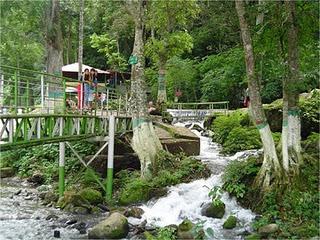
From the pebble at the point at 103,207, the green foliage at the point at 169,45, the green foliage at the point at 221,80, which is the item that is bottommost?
the pebble at the point at 103,207

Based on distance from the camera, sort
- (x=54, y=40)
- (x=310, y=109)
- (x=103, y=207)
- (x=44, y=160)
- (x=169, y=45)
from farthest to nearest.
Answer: (x=169, y=45) → (x=44, y=160) → (x=54, y=40) → (x=310, y=109) → (x=103, y=207)

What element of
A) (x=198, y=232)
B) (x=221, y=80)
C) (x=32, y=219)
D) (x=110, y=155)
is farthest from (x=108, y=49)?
(x=198, y=232)

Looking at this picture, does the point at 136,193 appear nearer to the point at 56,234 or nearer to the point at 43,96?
the point at 56,234

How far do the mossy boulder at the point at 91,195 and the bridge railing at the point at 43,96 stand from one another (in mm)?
2432

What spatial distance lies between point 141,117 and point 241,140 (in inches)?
256

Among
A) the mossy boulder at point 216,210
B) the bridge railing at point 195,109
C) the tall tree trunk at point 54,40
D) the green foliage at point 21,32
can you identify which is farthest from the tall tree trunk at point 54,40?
the mossy boulder at point 216,210

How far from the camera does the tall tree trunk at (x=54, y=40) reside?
18.5 m

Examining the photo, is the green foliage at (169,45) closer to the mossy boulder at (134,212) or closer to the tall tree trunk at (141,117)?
the tall tree trunk at (141,117)

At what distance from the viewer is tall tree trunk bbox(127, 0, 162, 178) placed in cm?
1408

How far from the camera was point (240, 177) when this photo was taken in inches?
462

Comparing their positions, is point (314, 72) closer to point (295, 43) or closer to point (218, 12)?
point (295, 43)

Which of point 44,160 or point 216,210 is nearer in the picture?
point 216,210

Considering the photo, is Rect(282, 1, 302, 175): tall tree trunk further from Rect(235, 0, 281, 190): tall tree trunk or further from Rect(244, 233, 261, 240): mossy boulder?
Rect(244, 233, 261, 240): mossy boulder

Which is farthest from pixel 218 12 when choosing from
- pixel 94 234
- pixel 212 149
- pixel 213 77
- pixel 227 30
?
pixel 94 234
